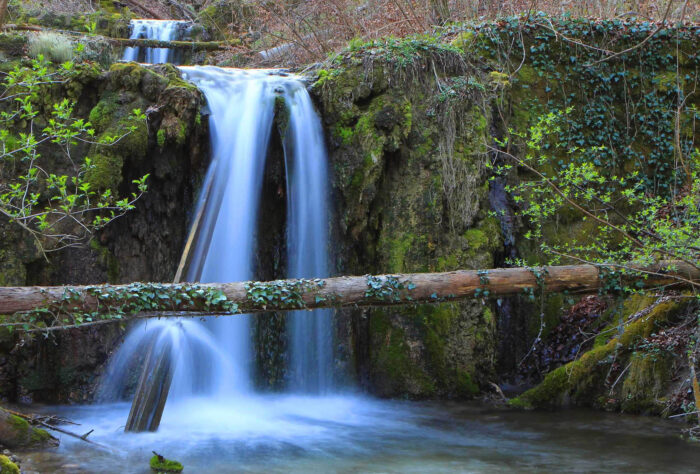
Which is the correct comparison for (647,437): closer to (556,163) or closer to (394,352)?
(394,352)

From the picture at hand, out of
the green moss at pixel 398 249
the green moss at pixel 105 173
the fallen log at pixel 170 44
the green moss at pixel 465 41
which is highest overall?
the fallen log at pixel 170 44

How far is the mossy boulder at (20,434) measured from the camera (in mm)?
5695

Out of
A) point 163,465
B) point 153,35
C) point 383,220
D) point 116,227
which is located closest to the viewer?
point 163,465

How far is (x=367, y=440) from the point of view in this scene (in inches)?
269

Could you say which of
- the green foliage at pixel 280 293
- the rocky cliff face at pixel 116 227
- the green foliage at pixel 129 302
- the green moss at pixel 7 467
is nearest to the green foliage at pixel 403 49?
the rocky cliff face at pixel 116 227

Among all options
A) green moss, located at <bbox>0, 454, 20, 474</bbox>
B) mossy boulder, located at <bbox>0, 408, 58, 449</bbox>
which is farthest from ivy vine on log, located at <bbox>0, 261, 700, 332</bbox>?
green moss, located at <bbox>0, 454, 20, 474</bbox>

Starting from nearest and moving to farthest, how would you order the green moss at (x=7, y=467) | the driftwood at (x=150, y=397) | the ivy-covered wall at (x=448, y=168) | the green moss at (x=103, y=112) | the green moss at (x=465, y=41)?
the green moss at (x=7, y=467), the driftwood at (x=150, y=397), the green moss at (x=103, y=112), the ivy-covered wall at (x=448, y=168), the green moss at (x=465, y=41)

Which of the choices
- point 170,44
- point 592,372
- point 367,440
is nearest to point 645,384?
point 592,372

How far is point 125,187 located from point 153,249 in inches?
39.7

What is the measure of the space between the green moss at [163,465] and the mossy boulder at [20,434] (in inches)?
50.3

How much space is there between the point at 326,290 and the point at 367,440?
81.9 inches

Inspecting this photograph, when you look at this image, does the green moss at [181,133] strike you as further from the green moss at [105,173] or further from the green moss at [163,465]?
the green moss at [163,465]

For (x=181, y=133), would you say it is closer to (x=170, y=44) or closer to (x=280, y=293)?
(x=280, y=293)

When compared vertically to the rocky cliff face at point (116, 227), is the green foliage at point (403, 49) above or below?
above
